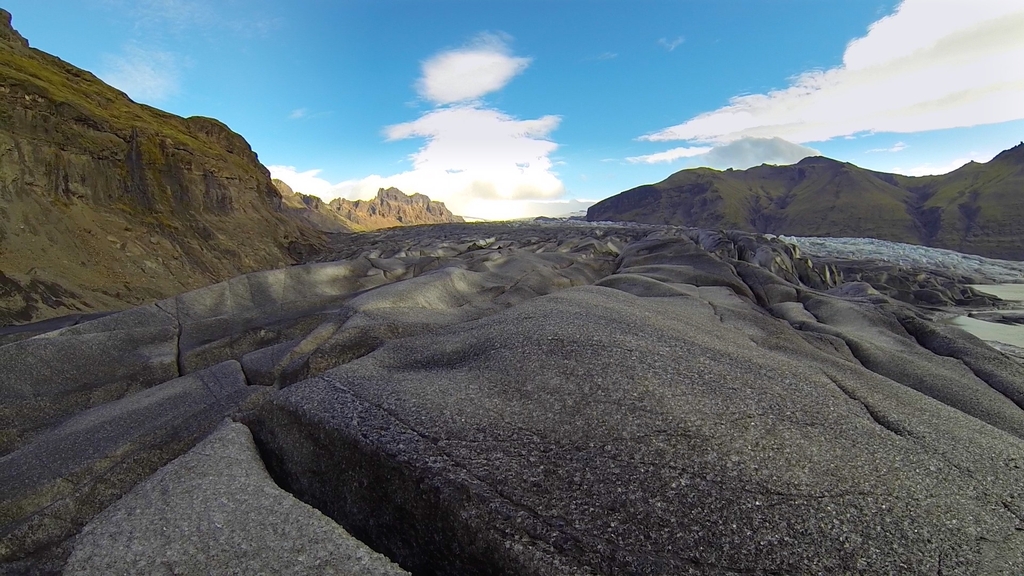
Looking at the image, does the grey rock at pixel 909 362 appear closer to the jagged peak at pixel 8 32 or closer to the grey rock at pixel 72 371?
the grey rock at pixel 72 371

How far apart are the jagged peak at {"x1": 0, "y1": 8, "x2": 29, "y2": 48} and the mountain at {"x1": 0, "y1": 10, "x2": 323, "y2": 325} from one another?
0.20ft

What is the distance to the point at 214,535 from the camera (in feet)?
8.13

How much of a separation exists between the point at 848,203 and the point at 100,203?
405 feet

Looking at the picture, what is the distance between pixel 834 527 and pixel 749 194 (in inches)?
5645

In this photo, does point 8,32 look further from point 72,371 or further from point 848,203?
point 848,203

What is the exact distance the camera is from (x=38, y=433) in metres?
5.18

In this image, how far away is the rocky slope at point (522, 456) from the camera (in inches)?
95.1

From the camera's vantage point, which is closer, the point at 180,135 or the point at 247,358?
the point at 247,358

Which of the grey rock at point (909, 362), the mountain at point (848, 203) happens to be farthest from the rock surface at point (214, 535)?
the mountain at point (848, 203)

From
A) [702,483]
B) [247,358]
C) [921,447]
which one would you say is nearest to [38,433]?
[247,358]

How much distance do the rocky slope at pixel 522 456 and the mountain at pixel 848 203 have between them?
78.9 m

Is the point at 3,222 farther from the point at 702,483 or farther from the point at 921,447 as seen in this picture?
the point at 921,447

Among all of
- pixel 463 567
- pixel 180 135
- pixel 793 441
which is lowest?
pixel 463 567

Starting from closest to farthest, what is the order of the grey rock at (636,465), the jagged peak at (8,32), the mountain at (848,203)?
the grey rock at (636,465)
the jagged peak at (8,32)
the mountain at (848,203)
